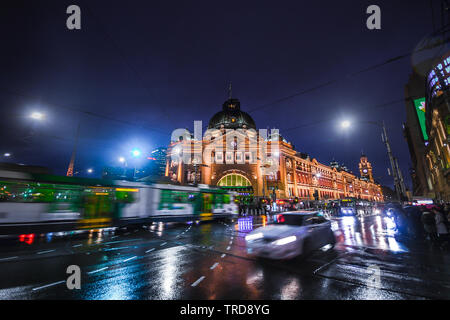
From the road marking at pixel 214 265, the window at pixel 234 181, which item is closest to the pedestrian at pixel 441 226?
the road marking at pixel 214 265

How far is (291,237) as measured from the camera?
640cm

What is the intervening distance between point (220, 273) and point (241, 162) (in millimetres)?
47744

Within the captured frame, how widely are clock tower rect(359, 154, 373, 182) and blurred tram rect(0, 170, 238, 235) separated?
6613 inches

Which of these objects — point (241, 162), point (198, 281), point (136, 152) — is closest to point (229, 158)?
point (241, 162)

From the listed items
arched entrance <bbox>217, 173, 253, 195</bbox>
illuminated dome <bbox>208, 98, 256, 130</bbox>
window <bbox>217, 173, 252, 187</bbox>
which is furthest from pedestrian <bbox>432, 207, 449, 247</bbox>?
illuminated dome <bbox>208, 98, 256, 130</bbox>

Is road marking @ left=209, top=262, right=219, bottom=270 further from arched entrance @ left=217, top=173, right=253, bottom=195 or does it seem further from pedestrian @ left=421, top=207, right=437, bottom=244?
arched entrance @ left=217, top=173, right=253, bottom=195

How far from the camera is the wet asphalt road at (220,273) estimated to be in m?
4.19

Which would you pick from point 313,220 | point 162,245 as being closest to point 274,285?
point 313,220

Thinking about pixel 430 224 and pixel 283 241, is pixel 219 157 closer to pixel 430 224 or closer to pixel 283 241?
pixel 430 224

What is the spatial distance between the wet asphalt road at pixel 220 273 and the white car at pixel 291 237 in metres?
0.38

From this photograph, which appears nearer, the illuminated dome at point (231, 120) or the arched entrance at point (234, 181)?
the arched entrance at point (234, 181)

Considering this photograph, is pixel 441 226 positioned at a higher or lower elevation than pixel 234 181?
lower

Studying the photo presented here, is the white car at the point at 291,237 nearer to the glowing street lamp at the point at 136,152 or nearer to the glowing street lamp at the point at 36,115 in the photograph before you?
the glowing street lamp at the point at 136,152

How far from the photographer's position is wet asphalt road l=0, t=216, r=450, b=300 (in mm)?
4188
